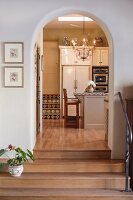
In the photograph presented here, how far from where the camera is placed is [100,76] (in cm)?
1063

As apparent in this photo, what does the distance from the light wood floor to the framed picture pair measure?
129cm

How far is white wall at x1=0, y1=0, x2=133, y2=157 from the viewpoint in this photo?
207 inches

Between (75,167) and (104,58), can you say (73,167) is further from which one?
(104,58)

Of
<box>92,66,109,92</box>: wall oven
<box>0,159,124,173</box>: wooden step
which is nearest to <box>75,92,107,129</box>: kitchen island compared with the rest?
<box>92,66,109,92</box>: wall oven

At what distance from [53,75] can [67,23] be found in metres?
1.94

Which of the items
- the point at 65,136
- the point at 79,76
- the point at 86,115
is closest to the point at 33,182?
the point at 65,136

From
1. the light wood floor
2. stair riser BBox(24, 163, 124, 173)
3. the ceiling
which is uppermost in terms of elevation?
the ceiling

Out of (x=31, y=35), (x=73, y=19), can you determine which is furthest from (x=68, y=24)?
(x=31, y=35)

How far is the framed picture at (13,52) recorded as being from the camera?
5.29 meters

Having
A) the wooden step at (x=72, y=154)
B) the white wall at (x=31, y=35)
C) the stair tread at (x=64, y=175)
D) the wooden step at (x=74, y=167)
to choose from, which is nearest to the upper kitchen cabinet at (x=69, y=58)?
the white wall at (x=31, y=35)

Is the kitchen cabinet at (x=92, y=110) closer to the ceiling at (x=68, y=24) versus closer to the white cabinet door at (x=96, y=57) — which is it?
the white cabinet door at (x=96, y=57)

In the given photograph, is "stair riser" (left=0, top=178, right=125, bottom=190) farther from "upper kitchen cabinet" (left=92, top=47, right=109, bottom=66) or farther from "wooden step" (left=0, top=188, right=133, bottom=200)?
"upper kitchen cabinet" (left=92, top=47, right=109, bottom=66)

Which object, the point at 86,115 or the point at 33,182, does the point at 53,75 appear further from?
the point at 33,182

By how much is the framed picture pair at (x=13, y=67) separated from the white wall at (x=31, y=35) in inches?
3.1
